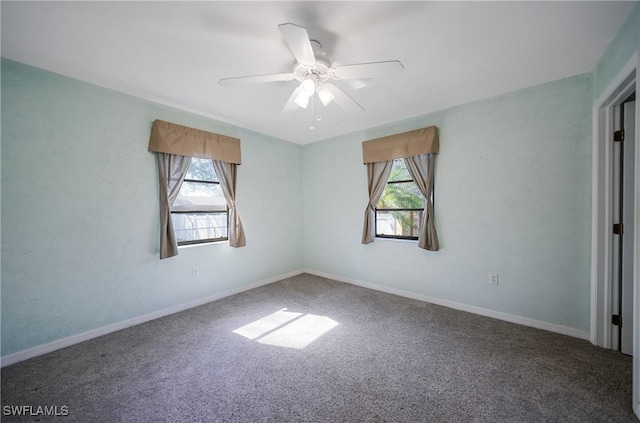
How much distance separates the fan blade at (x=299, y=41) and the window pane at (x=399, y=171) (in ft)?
7.31

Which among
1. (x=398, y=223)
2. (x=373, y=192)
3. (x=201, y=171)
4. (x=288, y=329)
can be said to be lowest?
(x=288, y=329)

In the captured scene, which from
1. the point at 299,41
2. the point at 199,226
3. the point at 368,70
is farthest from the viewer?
the point at 199,226

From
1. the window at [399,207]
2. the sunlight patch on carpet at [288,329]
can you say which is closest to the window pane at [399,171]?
the window at [399,207]

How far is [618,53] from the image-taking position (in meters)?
1.75

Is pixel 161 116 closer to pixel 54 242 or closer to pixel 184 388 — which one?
pixel 54 242

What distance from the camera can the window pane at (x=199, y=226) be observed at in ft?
10.1

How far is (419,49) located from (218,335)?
3.17 meters

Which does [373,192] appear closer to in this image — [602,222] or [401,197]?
[401,197]

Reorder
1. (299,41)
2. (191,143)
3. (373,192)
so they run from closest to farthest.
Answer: (299,41)
(191,143)
(373,192)

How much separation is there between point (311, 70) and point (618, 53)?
2.24 m

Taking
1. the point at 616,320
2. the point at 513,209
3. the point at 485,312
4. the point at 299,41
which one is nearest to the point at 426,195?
the point at 513,209

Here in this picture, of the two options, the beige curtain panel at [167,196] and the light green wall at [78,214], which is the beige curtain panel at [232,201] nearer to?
the light green wall at [78,214]

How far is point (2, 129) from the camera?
1969mm

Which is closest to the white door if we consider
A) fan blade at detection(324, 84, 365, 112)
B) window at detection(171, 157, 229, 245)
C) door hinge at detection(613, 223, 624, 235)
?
door hinge at detection(613, 223, 624, 235)
